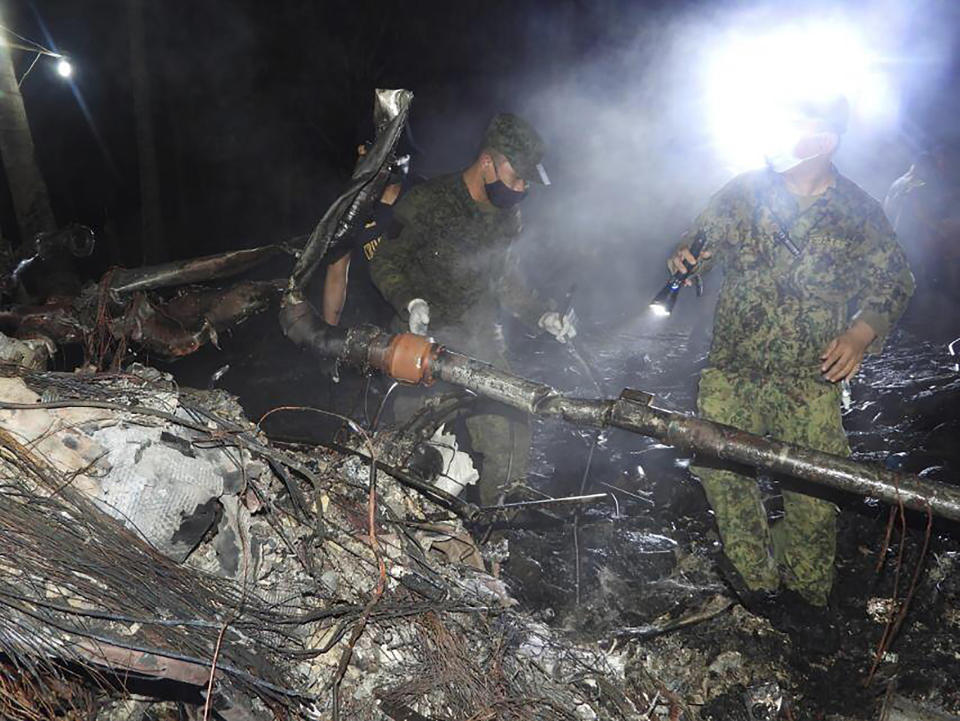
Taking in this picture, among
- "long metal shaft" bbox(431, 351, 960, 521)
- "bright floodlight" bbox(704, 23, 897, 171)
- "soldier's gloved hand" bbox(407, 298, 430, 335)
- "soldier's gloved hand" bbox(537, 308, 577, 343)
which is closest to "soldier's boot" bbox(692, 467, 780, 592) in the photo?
"long metal shaft" bbox(431, 351, 960, 521)

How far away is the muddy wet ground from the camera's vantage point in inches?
129

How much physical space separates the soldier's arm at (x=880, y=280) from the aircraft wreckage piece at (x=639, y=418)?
1188mm

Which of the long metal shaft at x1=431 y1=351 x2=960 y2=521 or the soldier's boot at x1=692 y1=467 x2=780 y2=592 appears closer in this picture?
the long metal shaft at x1=431 y1=351 x2=960 y2=521

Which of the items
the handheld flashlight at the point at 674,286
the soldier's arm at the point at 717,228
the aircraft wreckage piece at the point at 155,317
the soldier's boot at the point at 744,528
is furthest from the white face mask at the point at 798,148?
the aircraft wreckage piece at the point at 155,317

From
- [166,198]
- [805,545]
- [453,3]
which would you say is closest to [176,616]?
[805,545]

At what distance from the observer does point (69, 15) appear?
1108 centimetres

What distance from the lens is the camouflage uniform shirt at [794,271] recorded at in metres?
3.70

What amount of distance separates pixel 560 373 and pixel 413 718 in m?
5.80

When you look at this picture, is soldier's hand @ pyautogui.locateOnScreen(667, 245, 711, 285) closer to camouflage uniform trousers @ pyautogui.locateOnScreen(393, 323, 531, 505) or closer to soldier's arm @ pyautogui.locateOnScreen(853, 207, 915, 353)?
soldier's arm @ pyautogui.locateOnScreen(853, 207, 915, 353)

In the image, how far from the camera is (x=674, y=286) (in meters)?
3.95

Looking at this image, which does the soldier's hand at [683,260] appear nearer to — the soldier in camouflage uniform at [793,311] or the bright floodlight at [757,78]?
the soldier in camouflage uniform at [793,311]

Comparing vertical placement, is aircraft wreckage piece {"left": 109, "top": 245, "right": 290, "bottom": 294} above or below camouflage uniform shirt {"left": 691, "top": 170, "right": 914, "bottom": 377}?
below

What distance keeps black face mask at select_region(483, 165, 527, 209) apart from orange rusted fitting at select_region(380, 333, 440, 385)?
2068 millimetres

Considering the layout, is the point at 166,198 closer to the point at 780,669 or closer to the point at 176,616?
the point at 176,616
